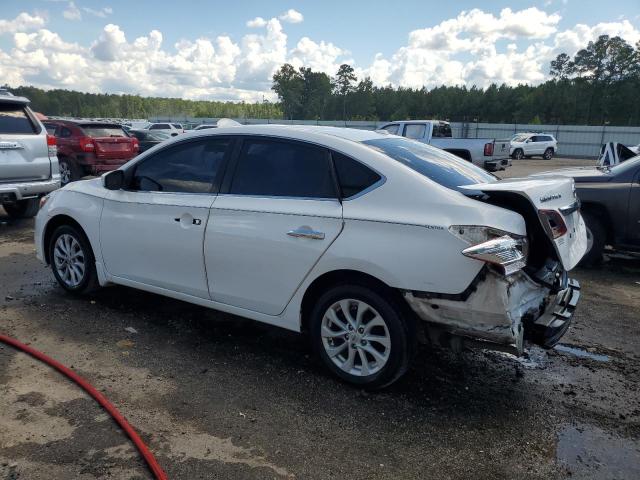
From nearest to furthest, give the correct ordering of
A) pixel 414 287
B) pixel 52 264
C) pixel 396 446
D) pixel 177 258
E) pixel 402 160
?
pixel 396 446, pixel 414 287, pixel 402 160, pixel 177 258, pixel 52 264

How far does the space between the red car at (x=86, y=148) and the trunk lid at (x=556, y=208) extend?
36.7 feet

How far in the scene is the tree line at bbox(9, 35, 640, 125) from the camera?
59.6 meters

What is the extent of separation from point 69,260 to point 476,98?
81075 mm

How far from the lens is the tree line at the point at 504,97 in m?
59.3

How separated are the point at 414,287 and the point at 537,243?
0.89m

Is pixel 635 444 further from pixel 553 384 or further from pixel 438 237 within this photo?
pixel 438 237

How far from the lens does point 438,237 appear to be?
3.03 metres

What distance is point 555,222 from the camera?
3.32 meters

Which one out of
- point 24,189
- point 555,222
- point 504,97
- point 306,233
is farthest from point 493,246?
point 504,97

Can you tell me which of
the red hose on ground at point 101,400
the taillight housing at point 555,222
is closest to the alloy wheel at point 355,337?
the taillight housing at point 555,222

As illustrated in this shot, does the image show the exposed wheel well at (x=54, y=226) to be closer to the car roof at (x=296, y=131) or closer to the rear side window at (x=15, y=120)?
the car roof at (x=296, y=131)

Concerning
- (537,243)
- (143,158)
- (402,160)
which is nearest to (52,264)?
(143,158)

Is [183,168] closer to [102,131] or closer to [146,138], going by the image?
[102,131]

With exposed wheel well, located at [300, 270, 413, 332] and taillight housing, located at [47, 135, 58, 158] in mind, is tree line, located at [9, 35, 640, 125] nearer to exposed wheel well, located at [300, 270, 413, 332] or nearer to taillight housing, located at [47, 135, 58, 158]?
taillight housing, located at [47, 135, 58, 158]
